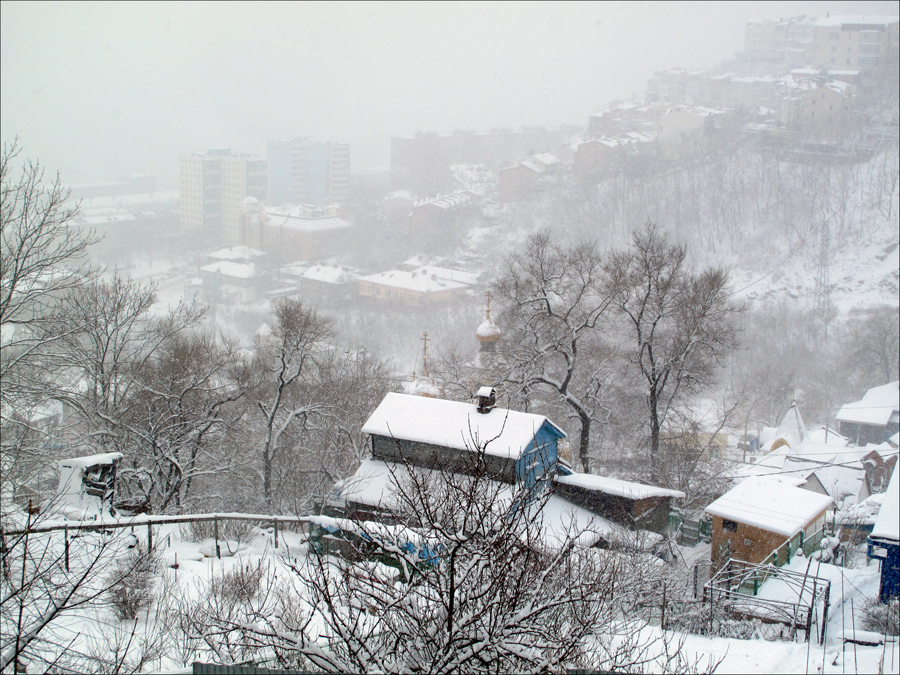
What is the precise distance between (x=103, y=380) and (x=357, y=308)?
47.2m

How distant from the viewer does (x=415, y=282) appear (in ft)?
201

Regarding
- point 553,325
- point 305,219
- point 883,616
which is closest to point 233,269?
point 305,219

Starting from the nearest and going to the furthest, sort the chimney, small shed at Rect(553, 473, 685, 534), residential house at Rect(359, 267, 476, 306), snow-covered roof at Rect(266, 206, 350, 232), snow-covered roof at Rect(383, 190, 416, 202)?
the chimney → small shed at Rect(553, 473, 685, 534) → residential house at Rect(359, 267, 476, 306) → snow-covered roof at Rect(266, 206, 350, 232) → snow-covered roof at Rect(383, 190, 416, 202)

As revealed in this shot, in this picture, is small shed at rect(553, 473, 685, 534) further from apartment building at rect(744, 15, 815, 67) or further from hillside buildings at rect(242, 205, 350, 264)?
apartment building at rect(744, 15, 815, 67)

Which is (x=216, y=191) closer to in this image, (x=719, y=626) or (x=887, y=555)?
(x=887, y=555)

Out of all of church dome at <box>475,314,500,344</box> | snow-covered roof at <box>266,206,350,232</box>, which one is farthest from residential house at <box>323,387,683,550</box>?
snow-covered roof at <box>266,206,350,232</box>

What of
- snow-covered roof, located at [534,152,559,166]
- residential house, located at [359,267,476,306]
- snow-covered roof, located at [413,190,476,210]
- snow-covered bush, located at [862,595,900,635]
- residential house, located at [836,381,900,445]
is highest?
snow-covered roof, located at [534,152,559,166]

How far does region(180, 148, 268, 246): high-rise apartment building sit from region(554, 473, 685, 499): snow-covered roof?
7640cm

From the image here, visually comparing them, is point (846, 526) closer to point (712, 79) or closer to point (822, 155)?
point (822, 155)

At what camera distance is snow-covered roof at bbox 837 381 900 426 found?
33656mm

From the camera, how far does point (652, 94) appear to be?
98.9 m

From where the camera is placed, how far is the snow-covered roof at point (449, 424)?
11.2 meters

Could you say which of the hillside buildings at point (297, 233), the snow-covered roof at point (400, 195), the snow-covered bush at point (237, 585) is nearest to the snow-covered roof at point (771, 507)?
the snow-covered bush at point (237, 585)

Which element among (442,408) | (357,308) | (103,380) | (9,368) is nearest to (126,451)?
(103,380)
